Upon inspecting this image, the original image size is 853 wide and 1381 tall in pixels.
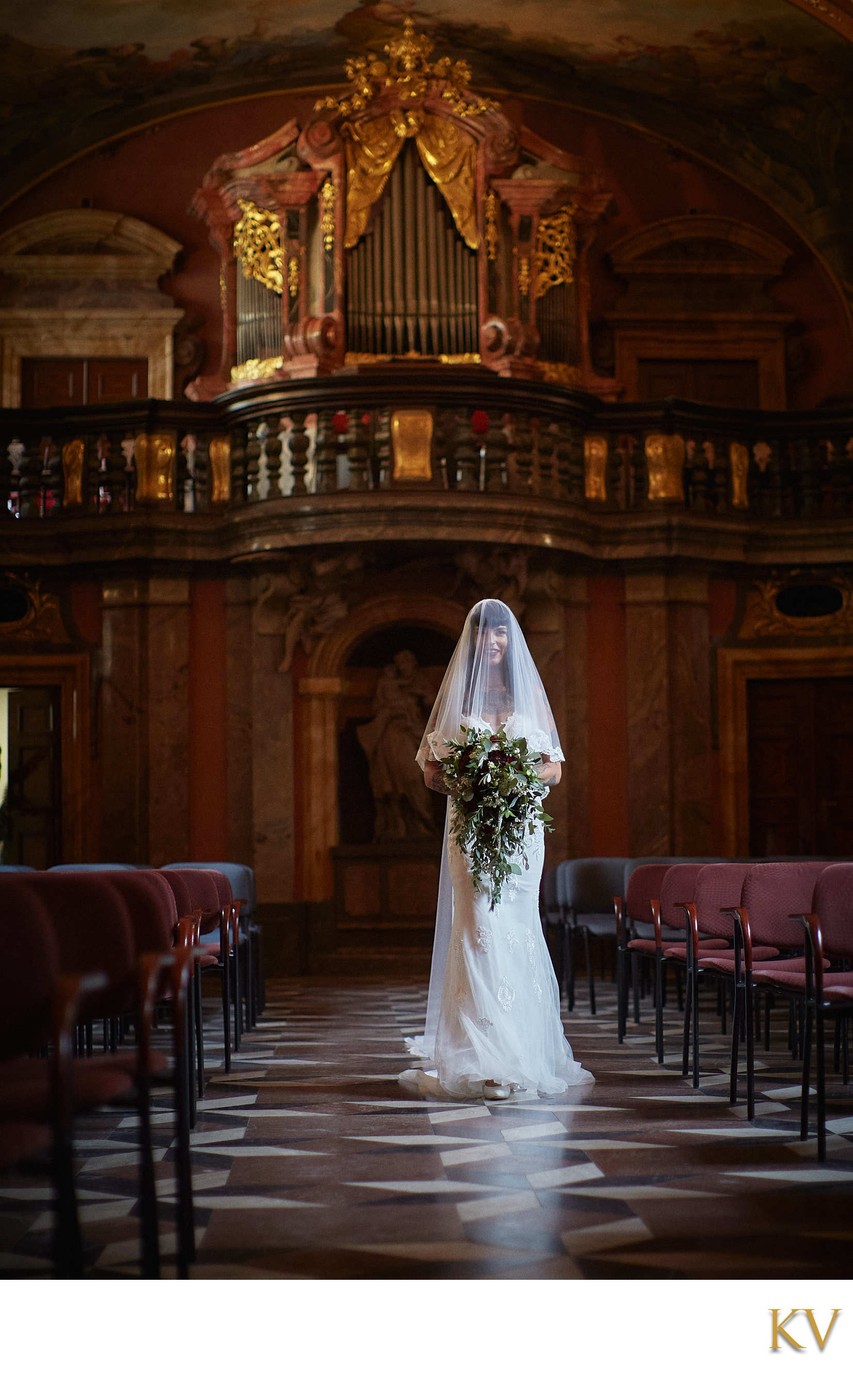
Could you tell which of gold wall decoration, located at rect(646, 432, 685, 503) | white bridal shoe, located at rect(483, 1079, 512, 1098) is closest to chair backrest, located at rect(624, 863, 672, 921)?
white bridal shoe, located at rect(483, 1079, 512, 1098)

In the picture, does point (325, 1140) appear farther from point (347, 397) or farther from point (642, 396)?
point (642, 396)

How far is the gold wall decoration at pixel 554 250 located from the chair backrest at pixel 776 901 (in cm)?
755

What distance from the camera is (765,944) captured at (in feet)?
21.1

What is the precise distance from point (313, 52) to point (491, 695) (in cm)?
902

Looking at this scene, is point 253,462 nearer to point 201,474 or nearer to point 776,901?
point 201,474

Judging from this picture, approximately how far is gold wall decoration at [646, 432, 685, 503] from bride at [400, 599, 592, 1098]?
20.0ft

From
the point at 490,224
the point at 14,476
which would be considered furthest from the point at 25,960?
the point at 490,224

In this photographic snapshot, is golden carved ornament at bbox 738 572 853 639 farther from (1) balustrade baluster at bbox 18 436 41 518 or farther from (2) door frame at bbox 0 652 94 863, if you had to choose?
(1) balustrade baluster at bbox 18 436 41 518

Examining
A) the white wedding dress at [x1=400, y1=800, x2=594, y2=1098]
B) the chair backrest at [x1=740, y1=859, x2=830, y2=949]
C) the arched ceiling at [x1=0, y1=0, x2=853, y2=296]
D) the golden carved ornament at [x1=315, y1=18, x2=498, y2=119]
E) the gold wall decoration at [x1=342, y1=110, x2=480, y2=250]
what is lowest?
the white wedding dress at [x1=400, y1=800, x2=594, y2=1098]

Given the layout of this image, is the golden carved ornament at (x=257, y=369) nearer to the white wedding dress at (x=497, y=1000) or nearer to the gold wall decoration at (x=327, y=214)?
the gold wall decoration at (x=327, y=214)

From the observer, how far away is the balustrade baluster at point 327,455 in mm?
11945

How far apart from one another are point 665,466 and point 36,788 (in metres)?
5.73

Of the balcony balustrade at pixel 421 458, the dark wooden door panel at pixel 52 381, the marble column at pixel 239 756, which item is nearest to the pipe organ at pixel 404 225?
the balcony balustrade at pixel 421 458

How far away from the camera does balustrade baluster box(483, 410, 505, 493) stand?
1200 cm
